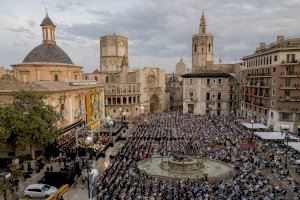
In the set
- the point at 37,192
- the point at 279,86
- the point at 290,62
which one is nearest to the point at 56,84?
the point at 37,192

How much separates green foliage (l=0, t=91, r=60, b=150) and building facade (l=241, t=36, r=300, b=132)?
3539 cm

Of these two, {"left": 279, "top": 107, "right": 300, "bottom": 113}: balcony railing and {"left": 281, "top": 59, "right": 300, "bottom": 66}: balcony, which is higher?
{"left": 281, "top": 59, "right": 300, "bottom": 66}: balcony

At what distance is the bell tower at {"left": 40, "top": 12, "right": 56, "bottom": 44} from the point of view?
169 feet

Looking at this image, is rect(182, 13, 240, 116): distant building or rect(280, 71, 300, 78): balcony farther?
rect(182, 13, 240, 116): distant building

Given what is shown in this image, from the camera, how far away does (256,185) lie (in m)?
23.2

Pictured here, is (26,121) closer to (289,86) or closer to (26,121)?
(26,121)

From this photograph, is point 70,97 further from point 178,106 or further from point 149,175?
point 178,106

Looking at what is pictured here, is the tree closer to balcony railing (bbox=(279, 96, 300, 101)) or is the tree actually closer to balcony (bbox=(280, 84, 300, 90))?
balcony railing (bbox=(279, 96, 300, 101))

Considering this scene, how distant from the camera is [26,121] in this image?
27672 millimetres

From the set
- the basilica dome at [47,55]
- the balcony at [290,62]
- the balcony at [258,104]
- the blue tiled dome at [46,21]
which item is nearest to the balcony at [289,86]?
the balcony at [290,62]

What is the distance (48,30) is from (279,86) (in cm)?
4494

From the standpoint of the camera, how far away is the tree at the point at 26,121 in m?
26.5

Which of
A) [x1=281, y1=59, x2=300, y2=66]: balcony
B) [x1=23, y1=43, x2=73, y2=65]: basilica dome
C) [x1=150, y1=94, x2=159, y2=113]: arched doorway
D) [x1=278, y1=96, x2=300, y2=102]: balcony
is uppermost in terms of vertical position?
[x1=23, y1=43, x2=73, y2=65]: basilica dome

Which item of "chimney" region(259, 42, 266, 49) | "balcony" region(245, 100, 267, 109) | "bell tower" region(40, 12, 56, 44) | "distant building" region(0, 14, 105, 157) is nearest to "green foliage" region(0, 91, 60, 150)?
"distant building" region(0, 14, 105, 157)
